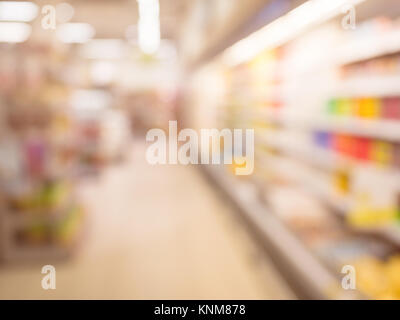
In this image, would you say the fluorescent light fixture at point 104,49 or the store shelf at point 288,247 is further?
the fluorescent light fixture at point 104,49

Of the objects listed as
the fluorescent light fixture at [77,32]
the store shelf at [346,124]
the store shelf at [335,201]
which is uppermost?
the fluorescent light fixture at [77,32]

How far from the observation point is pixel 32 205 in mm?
4129

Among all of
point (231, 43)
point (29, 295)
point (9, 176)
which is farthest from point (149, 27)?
point (29, 295)

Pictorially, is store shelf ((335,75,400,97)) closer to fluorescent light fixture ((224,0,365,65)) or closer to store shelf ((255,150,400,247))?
fluorescent light fixture ((224,0,365,65))

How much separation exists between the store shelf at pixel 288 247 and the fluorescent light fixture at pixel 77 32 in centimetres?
827

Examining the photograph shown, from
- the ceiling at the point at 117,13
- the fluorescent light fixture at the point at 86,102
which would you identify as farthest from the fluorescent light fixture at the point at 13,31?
the fluorescent light fixture at the point at 86,102

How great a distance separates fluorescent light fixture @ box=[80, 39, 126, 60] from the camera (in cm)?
1705

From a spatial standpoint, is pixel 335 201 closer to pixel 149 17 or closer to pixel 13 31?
pixel 149 17

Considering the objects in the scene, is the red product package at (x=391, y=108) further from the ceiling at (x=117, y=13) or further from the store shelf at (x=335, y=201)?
the ceiling at (x=117, y=13)

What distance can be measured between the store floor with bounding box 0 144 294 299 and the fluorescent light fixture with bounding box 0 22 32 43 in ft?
19.8

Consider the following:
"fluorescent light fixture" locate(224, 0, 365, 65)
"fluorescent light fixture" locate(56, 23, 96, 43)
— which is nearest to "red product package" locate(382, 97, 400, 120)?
"fluorescent light fixture" locate(224, 0, 365, 65)

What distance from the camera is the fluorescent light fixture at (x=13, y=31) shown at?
11.0 metres

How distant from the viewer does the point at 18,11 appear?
363 inches
